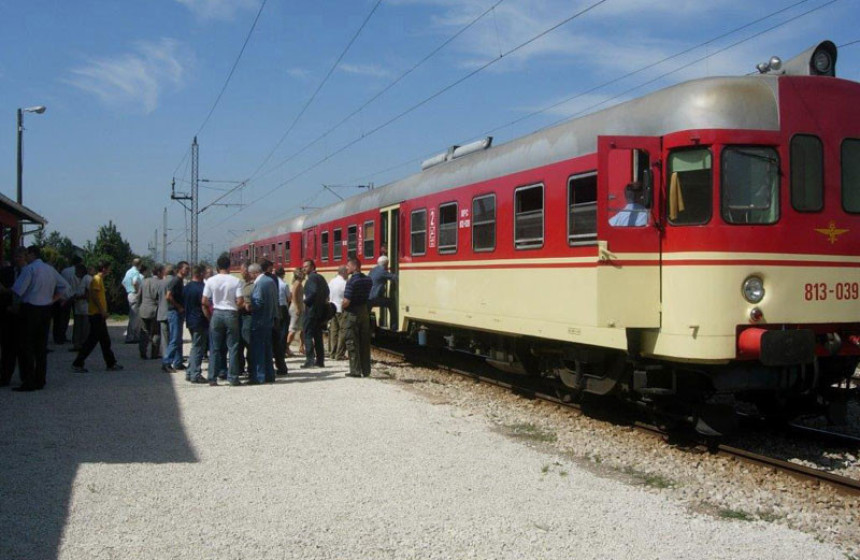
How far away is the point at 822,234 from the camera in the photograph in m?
7.84

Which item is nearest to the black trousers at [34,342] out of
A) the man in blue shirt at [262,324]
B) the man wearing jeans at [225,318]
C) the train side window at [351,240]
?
the man wearing jeans at [225,318]

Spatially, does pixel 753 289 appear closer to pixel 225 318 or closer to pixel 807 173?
pixel 807 173

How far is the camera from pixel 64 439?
8.08 m

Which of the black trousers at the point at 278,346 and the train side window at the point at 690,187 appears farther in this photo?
the black trousers at the point at 278,346

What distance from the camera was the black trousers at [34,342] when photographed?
10883 millimetres

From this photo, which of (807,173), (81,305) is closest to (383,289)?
(81,305)

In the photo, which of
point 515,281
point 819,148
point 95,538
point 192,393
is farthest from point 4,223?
point 819,148

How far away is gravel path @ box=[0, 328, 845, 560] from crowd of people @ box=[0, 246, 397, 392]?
1481 millimetres

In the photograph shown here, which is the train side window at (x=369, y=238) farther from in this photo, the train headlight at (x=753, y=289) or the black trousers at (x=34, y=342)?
the train headlight at (x=753, y=289)

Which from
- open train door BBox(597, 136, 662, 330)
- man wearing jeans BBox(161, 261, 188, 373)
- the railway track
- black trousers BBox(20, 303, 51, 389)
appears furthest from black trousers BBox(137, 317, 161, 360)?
open train door BBox(597, 136, 662, 330)

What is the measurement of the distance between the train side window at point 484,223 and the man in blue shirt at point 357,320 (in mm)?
2019

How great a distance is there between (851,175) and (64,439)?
8.14m

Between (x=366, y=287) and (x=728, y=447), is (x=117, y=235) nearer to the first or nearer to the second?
(x=366, y=287)

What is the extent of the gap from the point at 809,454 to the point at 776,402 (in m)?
0.72
